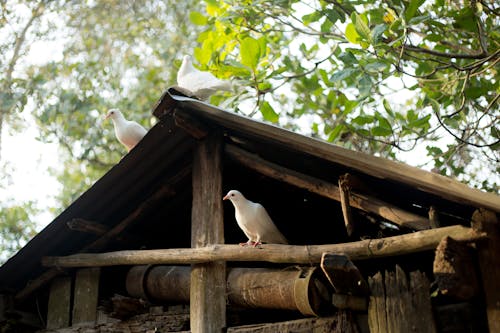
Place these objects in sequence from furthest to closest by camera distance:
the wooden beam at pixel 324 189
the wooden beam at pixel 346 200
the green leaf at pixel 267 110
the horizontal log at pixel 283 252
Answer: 1. the green leaf at pixel 267 110
2. the wooden beam at pixel 346 200
3. the wooden beam at pixel 324 189
4. the horizontal log at pixel 283 252

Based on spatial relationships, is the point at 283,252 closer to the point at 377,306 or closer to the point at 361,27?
the point at 377,306

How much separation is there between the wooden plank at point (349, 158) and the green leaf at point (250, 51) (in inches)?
37.9

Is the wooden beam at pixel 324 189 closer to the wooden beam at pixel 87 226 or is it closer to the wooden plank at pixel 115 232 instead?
the wooden plank at pixel 115 232

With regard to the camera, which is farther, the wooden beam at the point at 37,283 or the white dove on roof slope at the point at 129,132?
the white dove on roof slope at the point at 129,132

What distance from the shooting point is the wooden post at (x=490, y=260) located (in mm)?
4289

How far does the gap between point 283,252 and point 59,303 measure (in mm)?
2907

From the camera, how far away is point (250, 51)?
21.3 feet

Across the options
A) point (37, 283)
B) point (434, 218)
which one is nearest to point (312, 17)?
point (434, 218)

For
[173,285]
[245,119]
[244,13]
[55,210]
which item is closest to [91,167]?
[55,210]

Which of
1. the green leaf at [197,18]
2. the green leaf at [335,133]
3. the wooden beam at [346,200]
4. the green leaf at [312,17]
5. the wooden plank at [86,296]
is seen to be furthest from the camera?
the green leaf at [197,18]

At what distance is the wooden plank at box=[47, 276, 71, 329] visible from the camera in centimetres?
685

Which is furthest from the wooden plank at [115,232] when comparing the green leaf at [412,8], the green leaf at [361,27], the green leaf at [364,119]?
the green leaf at [412,8]

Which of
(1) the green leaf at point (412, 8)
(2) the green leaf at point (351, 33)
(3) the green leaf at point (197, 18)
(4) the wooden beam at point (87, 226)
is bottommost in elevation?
(4) the wooden beam at point (87, 226)

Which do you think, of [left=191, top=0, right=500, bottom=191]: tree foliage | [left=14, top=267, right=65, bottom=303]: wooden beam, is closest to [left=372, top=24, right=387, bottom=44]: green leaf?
[left=191, top=0, right=500, bottom=191]: tree foliage
